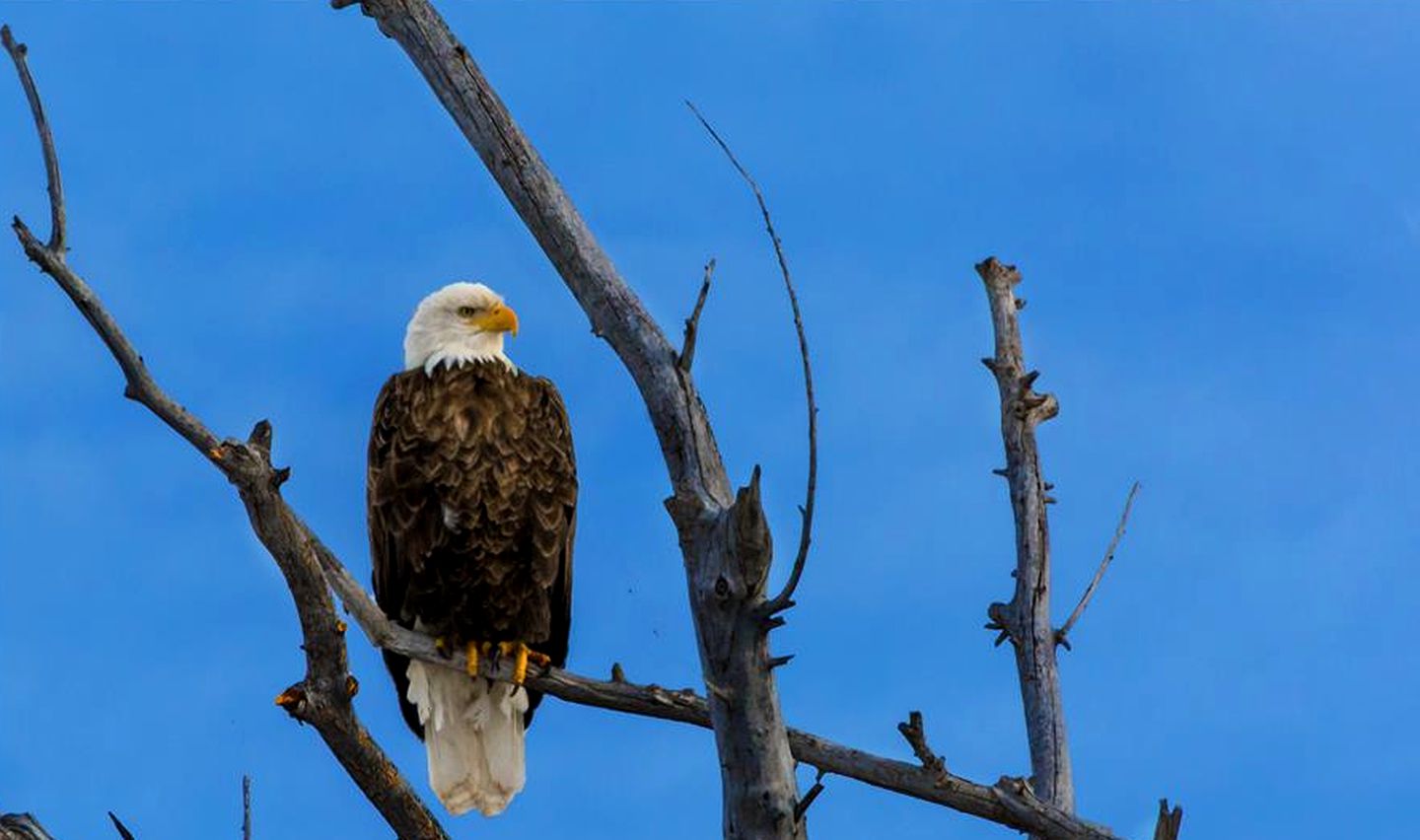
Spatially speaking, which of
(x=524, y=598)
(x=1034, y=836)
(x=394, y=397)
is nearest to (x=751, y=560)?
(x=1034, y=836)

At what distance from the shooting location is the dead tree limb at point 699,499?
390cm

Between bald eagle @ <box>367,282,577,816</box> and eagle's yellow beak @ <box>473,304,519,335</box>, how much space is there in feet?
0.49

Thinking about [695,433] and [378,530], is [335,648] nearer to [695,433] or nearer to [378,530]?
[695,433]

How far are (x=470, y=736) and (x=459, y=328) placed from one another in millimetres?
1489

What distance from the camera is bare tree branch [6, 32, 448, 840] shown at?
4207mm

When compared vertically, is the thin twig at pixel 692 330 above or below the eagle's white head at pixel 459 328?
below

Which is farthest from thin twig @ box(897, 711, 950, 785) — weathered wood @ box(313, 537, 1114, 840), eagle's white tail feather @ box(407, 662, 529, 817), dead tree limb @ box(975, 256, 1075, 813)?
eagle's white tail feather @ box(407, 662, 529, 817)

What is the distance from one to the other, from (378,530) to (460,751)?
0.94m

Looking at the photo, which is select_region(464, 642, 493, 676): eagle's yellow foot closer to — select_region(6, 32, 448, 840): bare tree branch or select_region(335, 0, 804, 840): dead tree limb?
select_region(6, 32, 448, 840): bare tree branch

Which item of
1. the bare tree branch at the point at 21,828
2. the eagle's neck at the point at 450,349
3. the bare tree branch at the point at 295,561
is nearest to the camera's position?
the bare tree branch at the point at 21,828

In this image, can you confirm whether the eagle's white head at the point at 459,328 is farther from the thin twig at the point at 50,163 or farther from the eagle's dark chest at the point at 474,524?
the thin twig at the point at 50,163

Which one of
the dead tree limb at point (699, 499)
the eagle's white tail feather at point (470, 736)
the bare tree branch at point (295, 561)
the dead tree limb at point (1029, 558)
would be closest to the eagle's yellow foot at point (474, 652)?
the eagle's white tail feather at point (470, 736)

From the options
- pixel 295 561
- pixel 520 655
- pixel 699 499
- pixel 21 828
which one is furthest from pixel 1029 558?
Result: pixel 21 828

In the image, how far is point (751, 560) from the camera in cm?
385
